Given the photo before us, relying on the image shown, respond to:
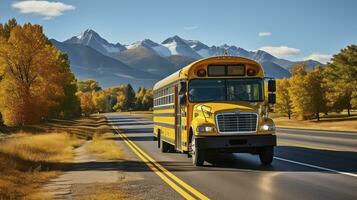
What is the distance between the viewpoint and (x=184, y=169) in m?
14.6

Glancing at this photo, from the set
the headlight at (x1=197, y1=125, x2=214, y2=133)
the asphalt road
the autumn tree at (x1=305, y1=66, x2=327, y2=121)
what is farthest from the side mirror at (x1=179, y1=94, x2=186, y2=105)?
the autumn tree at (x1=305, y1=66, x2=327, y2=121)

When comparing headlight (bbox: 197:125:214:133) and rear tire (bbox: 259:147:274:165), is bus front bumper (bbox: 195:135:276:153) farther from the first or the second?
rear tire (bbox: 259:147:274:165)

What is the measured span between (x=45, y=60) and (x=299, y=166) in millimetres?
31457

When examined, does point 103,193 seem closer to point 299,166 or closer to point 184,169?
point 184,169

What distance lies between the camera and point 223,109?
47.2 ft

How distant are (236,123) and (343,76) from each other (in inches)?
2281

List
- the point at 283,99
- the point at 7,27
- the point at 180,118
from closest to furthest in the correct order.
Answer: the point at 180,118 → the point at 7,27 → the point at 283,99

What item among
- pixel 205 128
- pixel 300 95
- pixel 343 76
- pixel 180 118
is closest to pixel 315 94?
pixel 300 95

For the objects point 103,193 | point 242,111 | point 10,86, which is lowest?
point 103,193

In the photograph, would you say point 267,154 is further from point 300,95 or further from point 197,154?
point 300,95

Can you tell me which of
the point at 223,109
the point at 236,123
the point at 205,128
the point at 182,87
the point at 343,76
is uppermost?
the point at 343,76

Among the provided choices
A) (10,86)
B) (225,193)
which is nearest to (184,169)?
(225,193)

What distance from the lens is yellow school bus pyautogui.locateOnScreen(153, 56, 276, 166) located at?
14.3 meters

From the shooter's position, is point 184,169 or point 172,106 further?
point 172,106
